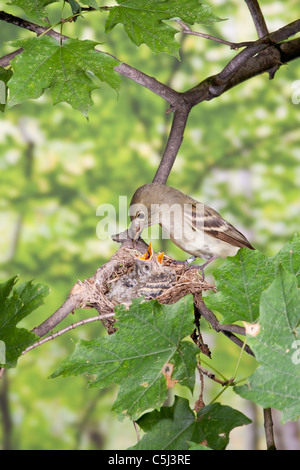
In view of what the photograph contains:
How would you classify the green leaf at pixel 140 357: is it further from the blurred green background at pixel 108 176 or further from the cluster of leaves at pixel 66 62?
the blurred green background at pixel 108 176

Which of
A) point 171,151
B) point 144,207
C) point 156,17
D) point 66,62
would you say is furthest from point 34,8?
point 144,207

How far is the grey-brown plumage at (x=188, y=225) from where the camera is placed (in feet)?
7.25

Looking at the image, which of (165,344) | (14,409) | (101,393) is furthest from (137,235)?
(14,409)

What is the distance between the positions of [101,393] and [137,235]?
9.74ft

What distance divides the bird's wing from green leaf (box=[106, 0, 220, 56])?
106cm

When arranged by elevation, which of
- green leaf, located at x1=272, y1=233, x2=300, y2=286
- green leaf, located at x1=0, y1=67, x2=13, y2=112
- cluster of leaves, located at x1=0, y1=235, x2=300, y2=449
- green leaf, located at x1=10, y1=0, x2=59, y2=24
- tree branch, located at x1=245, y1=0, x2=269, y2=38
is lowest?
cluster of leaves, located at x1=0, y1=235, x2=300, y2=449

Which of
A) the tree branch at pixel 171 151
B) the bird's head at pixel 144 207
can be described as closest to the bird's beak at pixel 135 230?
the bird's head at pixel 144 207

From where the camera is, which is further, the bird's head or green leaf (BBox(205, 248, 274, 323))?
the bird's head

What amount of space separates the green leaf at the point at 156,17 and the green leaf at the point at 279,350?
32.0 inches

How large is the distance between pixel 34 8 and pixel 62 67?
176 mm

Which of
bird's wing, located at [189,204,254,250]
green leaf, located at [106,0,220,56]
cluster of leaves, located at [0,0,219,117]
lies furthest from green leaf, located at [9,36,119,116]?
bird's wing, located at [189,204,254,250]

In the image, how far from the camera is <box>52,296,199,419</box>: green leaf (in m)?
0.84
